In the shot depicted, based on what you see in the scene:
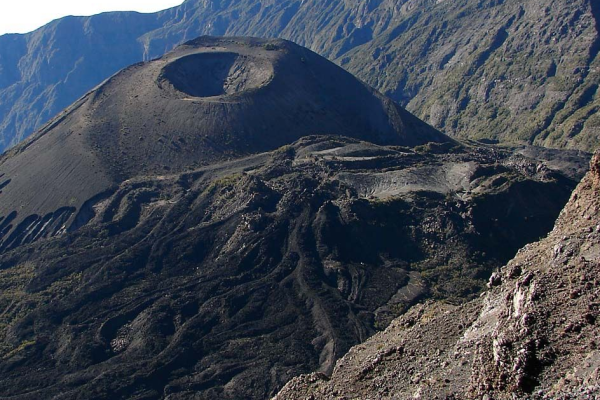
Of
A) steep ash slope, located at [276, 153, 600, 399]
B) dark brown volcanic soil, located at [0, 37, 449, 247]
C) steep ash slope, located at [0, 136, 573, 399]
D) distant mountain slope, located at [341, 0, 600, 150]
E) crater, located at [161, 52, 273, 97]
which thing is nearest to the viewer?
steep ash slope, located at [276, 153, 600, 399]

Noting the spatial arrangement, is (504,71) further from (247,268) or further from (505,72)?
(247,268)

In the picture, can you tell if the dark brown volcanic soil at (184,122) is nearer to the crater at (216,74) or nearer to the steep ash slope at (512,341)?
the crater at (216,74)

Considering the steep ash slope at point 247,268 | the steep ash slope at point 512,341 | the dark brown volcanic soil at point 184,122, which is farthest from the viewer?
the dark brown volcanic soil at point 184,122

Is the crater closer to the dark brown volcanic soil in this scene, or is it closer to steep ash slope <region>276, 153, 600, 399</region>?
the dark brown volcanic soil

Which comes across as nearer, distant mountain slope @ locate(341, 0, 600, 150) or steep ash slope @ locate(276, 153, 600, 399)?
steep ash slope @ locate(276, 153, 600, 399)

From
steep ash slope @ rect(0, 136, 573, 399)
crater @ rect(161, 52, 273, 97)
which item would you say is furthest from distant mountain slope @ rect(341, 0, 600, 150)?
crater @ rect(161, 52, 273, 97)

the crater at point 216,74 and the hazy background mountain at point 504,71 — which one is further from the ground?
the crater at point 216,74

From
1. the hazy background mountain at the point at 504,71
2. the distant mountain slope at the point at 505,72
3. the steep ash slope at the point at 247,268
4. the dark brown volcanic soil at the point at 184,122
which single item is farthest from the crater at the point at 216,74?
the hazy background mountain at the point at 504,71

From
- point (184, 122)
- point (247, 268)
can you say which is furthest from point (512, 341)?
point (184, 122)
